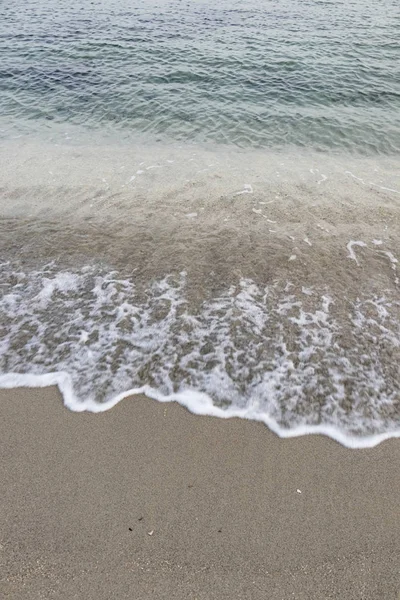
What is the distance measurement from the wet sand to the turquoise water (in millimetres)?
8578

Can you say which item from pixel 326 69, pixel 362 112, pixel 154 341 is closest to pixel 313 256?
pixel 154 341

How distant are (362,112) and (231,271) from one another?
8971mm

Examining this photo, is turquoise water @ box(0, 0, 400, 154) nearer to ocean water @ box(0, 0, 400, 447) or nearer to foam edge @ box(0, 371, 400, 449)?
ocean water @ box(0, 0, 400, 447)

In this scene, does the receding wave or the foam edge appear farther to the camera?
the receding wave

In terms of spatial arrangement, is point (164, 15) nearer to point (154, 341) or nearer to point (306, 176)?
point (306, 176)

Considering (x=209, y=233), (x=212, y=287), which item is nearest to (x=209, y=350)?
(x=212, y=287)

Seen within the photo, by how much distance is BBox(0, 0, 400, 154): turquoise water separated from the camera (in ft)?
37.7

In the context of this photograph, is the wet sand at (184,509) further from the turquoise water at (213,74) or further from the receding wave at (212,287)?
the turquoise water at (213,74)

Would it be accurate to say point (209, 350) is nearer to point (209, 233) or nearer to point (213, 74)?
point (209, 233)

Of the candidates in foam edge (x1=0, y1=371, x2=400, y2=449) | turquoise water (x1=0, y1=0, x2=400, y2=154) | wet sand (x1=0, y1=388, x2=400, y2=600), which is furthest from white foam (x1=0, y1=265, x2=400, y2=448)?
turquoise water (x1=0, y1=0, x2=400, y2=154)

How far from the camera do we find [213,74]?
48.6 feet

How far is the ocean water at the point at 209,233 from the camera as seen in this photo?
15.2ft

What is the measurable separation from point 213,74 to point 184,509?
594 inches

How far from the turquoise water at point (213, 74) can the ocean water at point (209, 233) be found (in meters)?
0.09
